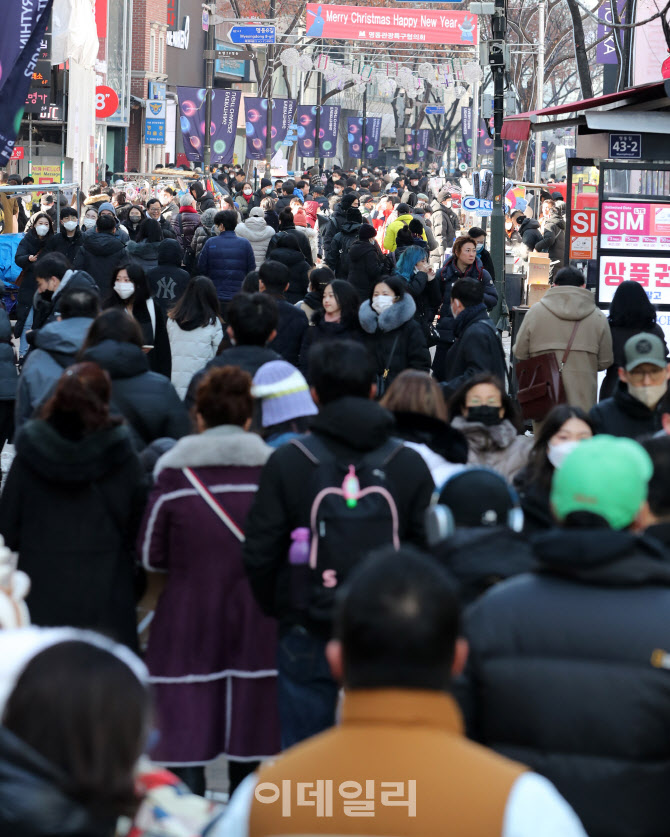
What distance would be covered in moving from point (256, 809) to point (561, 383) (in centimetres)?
746

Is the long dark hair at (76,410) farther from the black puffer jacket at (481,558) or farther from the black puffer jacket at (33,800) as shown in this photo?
the black puffer jacket at (33,800)

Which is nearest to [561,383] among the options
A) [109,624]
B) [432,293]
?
[432,293]

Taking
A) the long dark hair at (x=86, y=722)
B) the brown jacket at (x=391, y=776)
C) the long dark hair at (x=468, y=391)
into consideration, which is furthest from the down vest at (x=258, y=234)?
the long dark hair at (x=86, y=722)

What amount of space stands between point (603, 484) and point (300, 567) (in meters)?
1.50

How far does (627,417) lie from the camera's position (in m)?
6.70

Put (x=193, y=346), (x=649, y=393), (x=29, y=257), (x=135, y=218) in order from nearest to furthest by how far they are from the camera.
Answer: (x=649, y=393) < (x=193, y=346) < (x=29, y=257) < (x=135, y=218)

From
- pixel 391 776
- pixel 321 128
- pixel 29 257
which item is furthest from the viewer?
pixel 321 128

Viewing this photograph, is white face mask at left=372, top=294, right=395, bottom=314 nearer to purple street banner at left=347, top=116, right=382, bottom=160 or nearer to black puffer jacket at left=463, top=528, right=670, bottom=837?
black puffer jacket at left=463, top=528, right=670, bottom=837

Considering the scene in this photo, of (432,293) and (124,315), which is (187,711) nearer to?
(124,315)

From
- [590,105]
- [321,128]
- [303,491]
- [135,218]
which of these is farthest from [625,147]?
[321,128]

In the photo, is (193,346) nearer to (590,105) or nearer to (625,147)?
(590,105)

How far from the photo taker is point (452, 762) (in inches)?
90.3

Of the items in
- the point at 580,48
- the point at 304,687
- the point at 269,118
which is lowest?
the point at 304,687

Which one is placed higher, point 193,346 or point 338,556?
point 193,346
